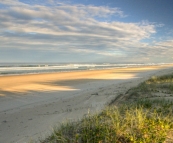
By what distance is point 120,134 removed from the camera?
3943mm

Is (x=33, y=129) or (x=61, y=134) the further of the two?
(x=33, y=129)

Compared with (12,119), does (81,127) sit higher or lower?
higher

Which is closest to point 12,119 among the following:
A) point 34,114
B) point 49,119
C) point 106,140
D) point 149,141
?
point 34,114

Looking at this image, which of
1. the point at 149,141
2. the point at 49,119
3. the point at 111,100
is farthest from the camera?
the point at 111,100

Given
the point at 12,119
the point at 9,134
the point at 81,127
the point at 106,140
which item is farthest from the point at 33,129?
the point at 106,140

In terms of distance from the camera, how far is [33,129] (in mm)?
6332

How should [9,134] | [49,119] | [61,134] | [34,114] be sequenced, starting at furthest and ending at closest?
[34,114] < [49,119] < [9,134] < [61,134]

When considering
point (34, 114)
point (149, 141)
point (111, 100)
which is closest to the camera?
point (149, 141)

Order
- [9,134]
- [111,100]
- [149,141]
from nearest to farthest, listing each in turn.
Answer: [149,141], [9,134], [111,100]

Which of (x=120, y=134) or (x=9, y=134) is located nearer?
(x=120, y=134)

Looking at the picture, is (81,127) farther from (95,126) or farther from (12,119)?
(12,119)

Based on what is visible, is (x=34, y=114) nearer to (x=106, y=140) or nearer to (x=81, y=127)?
(x=81, y=127)

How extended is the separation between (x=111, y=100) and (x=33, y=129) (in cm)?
405

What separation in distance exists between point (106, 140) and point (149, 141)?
0.78 metres
